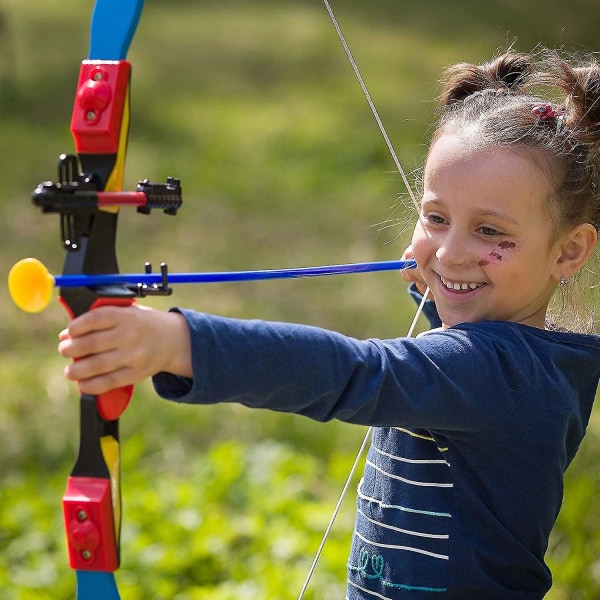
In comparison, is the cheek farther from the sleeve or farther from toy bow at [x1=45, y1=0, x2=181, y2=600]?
toy bow at [x1=45, y1=0, x2=181, y2=600]

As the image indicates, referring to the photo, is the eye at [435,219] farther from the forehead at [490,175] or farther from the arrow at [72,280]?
the arrow at [72,280]

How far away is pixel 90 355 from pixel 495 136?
2.61 ft

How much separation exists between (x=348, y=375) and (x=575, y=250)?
24.4 inches

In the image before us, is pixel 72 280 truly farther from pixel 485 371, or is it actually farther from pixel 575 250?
pixel 575 250

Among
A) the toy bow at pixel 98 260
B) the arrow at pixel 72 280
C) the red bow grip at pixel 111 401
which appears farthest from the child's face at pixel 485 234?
the red bow grip at pixel 111 401

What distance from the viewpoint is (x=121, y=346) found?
124cm

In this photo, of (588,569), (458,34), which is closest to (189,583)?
(588,569)

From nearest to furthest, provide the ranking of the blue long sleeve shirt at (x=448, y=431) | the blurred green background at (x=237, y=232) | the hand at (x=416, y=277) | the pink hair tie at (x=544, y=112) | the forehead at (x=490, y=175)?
the blue long sleeve shirt at (x=448, y=431)
the forehead at (x=490, y=175)
the pink hair tie at (x=544, y=112)
the hand at (x=416, y=277)
the blurred green background at (x=237, y=232)

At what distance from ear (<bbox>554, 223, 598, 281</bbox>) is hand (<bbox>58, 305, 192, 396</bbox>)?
0.78 meters

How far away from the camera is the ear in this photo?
1786 mm

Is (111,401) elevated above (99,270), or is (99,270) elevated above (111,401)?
(99,270)

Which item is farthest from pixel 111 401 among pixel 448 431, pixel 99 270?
pixel 448 431

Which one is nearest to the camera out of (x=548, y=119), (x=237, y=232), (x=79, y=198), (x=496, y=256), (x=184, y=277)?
(x=79, y=198)

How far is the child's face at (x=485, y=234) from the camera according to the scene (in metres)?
1.68
